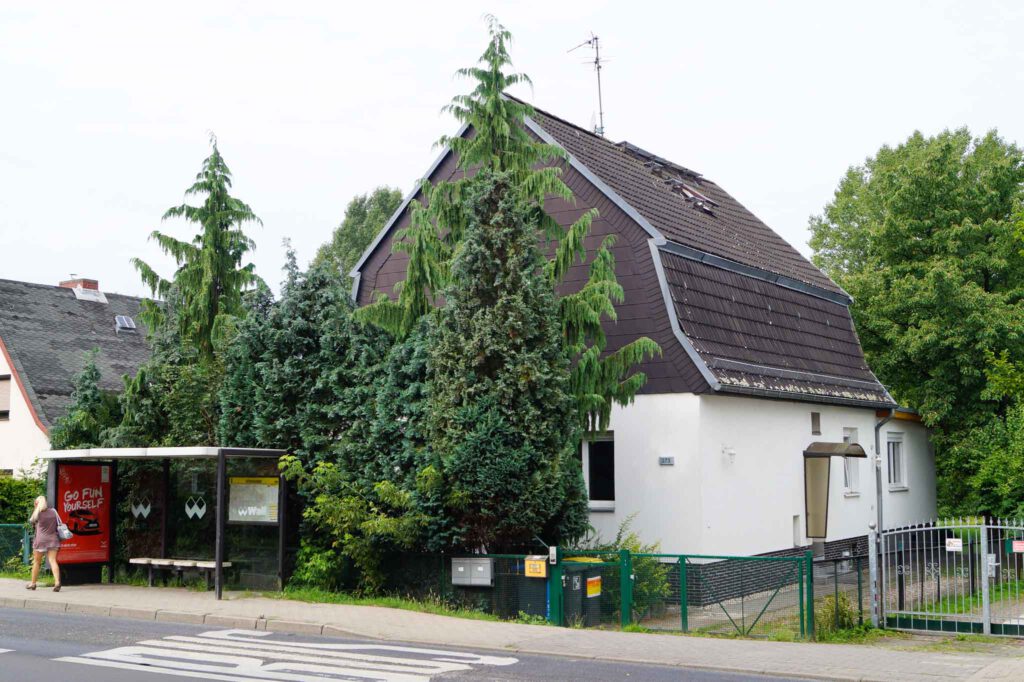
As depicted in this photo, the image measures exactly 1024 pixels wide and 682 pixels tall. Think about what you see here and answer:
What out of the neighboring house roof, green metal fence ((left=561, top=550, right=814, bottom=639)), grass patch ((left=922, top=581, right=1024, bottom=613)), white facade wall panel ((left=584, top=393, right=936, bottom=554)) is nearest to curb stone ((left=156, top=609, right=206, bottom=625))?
green metal fence ((left=561, top=550, right=814, bottom=639))

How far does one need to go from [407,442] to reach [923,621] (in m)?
7.35

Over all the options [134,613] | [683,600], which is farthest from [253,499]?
[683,600]

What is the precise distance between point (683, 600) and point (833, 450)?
7.83m

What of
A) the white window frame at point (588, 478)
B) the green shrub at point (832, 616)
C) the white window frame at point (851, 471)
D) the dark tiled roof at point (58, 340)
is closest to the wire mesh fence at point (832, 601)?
the green shrub at point (832, 616)

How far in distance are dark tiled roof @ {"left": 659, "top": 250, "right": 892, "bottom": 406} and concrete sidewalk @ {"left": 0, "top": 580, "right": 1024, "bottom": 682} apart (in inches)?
234

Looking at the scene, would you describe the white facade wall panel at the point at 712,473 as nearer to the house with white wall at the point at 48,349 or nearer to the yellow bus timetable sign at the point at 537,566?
the yellow bus timetable sign at the point at 537,566

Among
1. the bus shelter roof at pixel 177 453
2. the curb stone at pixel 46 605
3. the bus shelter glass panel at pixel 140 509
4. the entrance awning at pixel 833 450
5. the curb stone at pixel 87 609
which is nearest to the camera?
the curb stone at pixel 87 609

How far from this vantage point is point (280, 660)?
1188cm

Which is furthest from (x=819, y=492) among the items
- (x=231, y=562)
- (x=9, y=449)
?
(x=9, y=449)

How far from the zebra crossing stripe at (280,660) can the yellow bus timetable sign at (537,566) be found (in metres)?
2.35

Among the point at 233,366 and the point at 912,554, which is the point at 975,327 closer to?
the point at 912,554

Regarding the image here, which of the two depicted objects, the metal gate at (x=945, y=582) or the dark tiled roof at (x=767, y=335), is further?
the dark tiled roof at (x=767, y=335)

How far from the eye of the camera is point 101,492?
19.1 meters

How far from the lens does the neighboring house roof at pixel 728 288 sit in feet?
63.2
